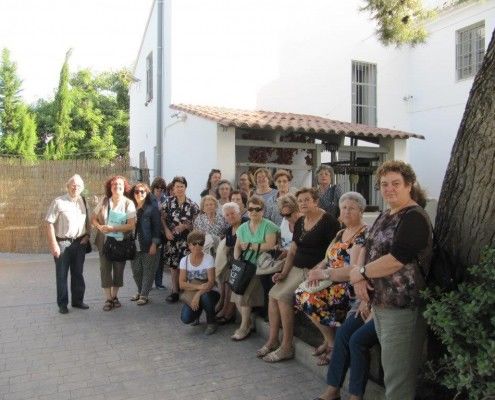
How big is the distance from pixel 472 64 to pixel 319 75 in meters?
4.12

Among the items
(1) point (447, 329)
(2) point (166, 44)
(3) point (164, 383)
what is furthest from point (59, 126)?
(1) point (447, 329)

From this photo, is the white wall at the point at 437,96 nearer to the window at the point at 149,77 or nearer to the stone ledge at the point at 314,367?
the window at the point at 149,77

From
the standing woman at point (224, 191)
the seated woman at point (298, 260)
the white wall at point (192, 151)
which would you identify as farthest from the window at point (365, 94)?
the seated woman at point (298, 260)

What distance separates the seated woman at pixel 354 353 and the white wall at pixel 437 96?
1079 cm

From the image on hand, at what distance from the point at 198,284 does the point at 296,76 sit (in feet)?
27.7

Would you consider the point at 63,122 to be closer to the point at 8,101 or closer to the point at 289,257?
the point at 8,101

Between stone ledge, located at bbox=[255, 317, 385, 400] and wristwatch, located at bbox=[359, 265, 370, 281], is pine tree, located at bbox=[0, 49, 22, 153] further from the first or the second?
wristwatch, located at bbox=[359, 265, 370, 281]

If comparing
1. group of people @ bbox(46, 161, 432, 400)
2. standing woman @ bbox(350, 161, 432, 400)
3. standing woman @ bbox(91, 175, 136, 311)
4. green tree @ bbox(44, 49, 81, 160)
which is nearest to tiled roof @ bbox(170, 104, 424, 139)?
group of people @ bbox(46, 161, 432, 400)

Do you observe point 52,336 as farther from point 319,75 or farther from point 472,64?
point 472,64

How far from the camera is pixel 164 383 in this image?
4.01m

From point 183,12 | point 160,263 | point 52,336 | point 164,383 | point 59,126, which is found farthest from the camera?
point 59,126

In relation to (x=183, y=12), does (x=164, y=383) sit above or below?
below

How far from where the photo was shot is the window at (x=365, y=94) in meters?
13.5

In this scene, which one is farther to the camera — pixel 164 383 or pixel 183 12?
pixel 183 12
